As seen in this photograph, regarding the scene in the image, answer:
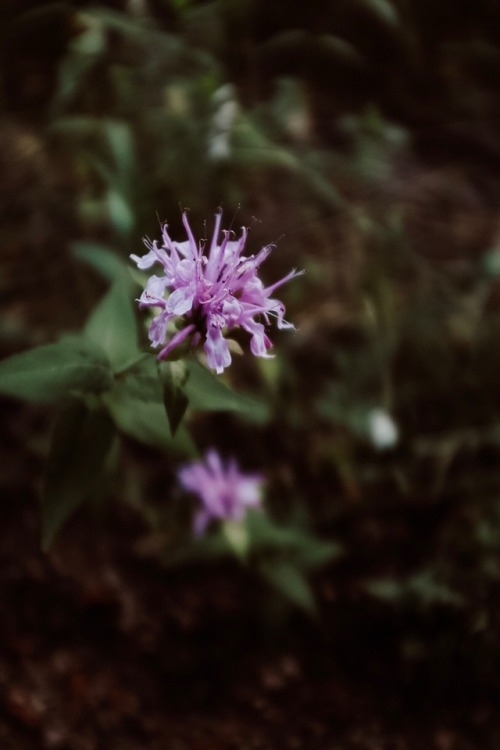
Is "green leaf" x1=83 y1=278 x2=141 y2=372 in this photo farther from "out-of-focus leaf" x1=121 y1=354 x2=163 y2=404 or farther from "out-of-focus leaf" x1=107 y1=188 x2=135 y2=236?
"out-of-focus leaf" x1=107 y1=188 x2=135 y2=236

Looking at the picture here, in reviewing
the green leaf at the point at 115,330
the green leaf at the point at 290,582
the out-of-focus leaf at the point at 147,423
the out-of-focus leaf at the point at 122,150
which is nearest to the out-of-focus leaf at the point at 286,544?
the green leaf at the point at 290,582

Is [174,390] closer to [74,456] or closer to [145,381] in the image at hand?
[145,381]

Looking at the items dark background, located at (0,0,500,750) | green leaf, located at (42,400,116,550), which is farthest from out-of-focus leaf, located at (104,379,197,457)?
dark background, located at (0,0,500,750)

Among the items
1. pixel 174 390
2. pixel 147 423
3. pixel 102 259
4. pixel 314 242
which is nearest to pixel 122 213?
pixel 102 259

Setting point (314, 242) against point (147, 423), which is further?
point (314, 242)

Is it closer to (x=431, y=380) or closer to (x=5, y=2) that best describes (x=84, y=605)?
(x=431, y=380)

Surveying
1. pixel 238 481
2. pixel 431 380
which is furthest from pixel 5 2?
pixel 431 380

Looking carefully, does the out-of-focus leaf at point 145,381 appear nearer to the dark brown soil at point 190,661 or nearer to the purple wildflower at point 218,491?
the purple wildflower at point 218,491
